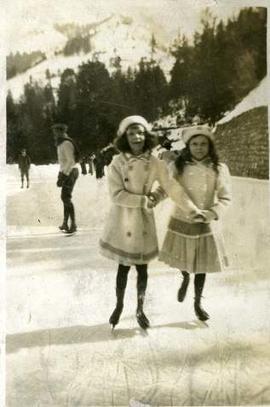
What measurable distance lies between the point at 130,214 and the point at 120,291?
0.20 m

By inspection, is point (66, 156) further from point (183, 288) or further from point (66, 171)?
point (183, 288)

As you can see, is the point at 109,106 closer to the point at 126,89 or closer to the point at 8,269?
the point at 126,89

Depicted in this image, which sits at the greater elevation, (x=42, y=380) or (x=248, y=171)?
(x=248, y=171)

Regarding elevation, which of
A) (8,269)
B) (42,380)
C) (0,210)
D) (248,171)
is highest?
(248,171)

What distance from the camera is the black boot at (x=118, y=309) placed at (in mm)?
1581

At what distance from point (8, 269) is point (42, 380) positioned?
296 millimetres

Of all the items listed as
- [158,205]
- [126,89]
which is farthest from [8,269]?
[126,89]

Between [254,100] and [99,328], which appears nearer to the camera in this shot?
[99,328]

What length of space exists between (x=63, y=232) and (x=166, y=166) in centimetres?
33

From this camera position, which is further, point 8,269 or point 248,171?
point 248,171

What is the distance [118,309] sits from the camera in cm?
158

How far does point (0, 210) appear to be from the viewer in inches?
62.2

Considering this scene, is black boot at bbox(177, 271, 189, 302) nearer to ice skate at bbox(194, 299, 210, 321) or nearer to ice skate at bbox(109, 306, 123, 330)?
ice skate at bbox(194, 299, 210, 321)

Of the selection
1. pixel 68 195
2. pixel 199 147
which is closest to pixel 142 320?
pixel 68 195
